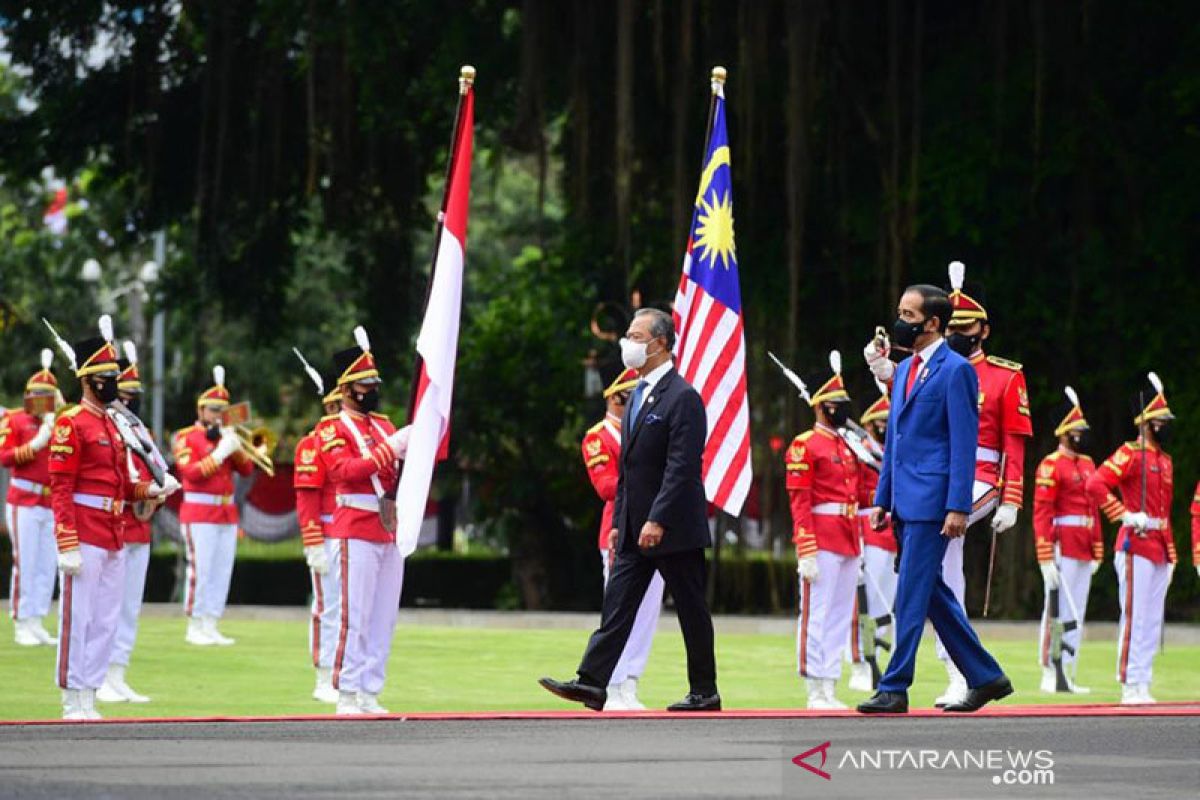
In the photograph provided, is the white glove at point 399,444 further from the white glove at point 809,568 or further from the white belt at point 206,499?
the white belt at point 206,499

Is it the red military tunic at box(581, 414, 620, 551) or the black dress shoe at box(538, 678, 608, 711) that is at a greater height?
the red military tunic at box(581, 414, 620, 551)

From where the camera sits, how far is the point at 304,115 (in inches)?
1209

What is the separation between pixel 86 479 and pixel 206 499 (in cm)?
871

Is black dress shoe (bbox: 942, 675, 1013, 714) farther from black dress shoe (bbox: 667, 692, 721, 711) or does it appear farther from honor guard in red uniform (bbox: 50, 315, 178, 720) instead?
honor guard in red uniform (bbox: 50, 315, 178, 720)

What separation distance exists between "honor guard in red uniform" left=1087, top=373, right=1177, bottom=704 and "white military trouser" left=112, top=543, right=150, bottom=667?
21.1 feet

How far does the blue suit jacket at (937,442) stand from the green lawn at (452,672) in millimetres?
4233

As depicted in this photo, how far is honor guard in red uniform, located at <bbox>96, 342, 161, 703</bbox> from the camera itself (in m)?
16.4

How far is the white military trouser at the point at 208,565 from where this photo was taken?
2230 centimetres

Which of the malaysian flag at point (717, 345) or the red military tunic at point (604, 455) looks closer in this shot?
the malaysian flag at point (717, 345)

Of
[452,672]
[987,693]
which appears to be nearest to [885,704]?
[987,693]

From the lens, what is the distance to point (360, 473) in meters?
14.5

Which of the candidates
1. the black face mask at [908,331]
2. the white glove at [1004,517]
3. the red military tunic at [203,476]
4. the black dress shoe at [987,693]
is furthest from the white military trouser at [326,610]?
the black dress shoe at [987,693]

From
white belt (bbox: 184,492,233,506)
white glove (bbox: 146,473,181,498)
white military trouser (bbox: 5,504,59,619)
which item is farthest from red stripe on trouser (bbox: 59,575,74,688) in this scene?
white belt (bbox: 184,492,233,506)

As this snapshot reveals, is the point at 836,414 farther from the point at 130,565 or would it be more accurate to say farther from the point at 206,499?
the point at 206,499
